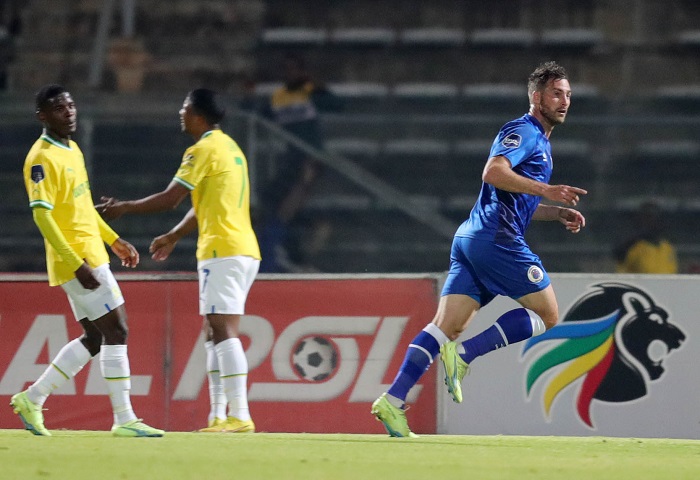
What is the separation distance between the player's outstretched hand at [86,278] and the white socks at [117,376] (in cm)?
42

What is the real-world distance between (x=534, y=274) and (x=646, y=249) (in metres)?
6.08

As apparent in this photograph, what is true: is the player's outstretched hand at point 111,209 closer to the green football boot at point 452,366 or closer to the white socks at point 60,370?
the white socks at point 60,370

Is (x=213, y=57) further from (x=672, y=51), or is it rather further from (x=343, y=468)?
(x=343, y=468)

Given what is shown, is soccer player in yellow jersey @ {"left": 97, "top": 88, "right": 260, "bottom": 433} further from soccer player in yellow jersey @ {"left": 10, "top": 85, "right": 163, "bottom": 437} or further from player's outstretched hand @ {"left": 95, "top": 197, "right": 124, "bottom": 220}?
soccer player in yellow jersey @ {"left": 10, "top": 85, "right": 163, "bottom": 437}

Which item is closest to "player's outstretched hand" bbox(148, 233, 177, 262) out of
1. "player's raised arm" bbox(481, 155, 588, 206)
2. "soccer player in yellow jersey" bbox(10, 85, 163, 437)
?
"soccer player in yellow jersey" bbox(10, 85, 163, 437)

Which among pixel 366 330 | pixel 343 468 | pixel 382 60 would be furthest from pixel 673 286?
pixel 382 60

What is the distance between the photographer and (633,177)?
13.8m

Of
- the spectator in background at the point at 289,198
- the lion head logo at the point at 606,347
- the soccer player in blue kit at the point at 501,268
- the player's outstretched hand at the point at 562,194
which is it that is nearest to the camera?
the player's outstretched hand at the point at 562,194

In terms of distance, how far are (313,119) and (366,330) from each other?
4.88 metres

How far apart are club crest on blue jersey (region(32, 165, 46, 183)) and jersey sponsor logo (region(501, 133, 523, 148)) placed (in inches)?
91.8

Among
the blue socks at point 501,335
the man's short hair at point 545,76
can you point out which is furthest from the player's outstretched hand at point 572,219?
the man's short hair at point 545,76

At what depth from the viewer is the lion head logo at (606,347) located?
8633 millimetres

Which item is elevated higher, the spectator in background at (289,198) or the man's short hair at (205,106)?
the man's short hair at (205,106)

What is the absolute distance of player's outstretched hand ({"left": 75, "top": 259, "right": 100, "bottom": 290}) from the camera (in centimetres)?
702
